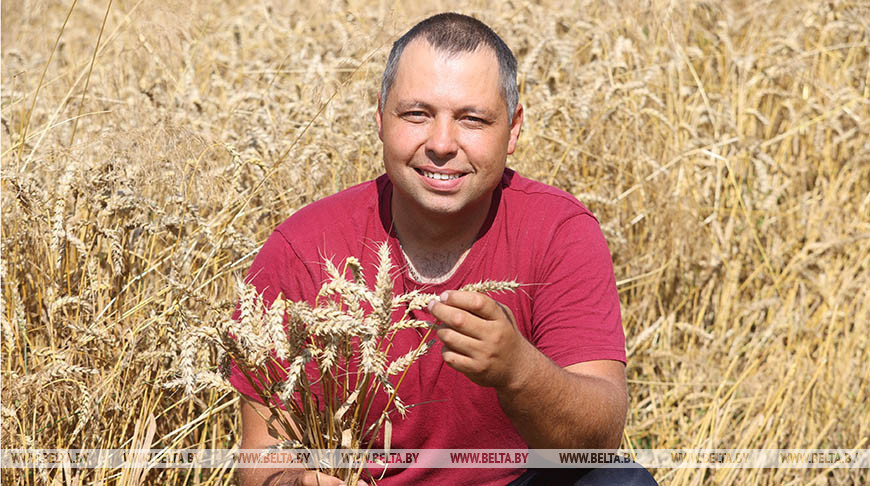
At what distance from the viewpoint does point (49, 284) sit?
8.81 ft

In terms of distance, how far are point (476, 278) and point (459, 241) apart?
0.12m

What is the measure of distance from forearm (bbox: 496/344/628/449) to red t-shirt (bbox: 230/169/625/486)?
0.22 meters

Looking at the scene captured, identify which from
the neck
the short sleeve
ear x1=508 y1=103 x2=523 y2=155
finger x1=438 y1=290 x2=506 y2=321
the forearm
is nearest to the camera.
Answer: finger x1=438 y1=290 x2=506 y2=321

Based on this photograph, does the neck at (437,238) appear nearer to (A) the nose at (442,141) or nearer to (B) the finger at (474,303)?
(A) the nose at (442,141)

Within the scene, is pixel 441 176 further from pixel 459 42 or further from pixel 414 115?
pixel 459 42

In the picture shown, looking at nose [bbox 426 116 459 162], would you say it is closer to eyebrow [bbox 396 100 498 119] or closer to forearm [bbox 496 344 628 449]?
eyebrow [bbox 396 100 498 119]

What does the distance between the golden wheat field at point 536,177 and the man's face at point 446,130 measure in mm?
521

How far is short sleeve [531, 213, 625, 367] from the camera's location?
223cm

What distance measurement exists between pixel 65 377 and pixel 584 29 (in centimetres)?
297

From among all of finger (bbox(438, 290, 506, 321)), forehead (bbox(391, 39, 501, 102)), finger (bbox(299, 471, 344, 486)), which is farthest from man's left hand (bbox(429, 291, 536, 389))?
forehead (bbox(391, 39, 501, 102))

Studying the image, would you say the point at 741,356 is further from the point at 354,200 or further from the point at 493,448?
the point at 354,200

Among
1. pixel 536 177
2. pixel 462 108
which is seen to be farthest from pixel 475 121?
pixel 536 177

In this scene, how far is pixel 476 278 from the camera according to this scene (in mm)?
2395

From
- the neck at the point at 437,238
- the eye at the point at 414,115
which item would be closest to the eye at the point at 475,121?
the eye at the point at 414,115
